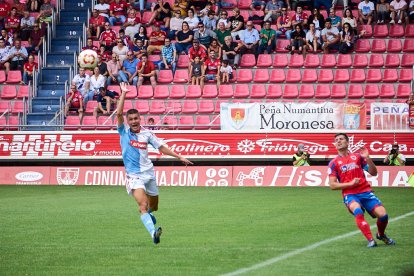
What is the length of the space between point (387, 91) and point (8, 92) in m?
14.4

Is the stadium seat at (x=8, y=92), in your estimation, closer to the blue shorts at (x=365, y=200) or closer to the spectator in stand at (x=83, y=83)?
the spectator in stand at (x=83, y=83)

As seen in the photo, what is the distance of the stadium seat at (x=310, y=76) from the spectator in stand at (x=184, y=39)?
4655 mm

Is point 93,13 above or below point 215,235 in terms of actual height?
above

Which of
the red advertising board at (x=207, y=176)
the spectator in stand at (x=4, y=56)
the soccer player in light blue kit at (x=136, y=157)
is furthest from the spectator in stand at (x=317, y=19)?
the soccer player in light blue kit at (x=136, y=157)

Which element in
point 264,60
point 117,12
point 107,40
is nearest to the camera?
point 264,60

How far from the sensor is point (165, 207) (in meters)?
19.9

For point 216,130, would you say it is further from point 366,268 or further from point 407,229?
point 366,268

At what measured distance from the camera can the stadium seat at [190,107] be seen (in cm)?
3103

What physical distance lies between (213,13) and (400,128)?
9.71 meters

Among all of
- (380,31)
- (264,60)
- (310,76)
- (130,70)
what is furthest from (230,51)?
(380,31)

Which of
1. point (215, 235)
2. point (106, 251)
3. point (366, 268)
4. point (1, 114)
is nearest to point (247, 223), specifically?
point (215, 235)

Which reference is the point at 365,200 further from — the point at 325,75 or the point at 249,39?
the point at 249,39

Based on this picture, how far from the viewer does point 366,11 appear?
110 ft

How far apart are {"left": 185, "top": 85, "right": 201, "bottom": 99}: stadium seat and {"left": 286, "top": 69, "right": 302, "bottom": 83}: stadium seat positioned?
3366 mm
